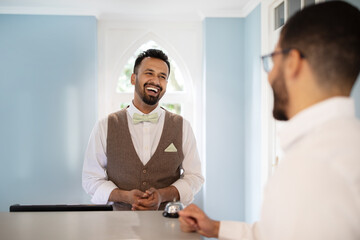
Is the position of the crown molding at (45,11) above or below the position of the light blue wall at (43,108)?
above

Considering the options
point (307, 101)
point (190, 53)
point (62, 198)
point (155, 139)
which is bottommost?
point (62, 198)

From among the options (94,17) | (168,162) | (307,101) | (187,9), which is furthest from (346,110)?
(94,17)

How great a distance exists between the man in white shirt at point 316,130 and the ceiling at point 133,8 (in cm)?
314

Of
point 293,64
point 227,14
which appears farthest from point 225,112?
point 293,64

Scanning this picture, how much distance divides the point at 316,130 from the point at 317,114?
2.0 inches

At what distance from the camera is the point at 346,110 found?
2.60ft

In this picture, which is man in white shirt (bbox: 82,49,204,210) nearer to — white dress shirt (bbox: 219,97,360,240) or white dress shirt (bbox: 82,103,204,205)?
white dress shirt (bbox: 82,103,204,205)

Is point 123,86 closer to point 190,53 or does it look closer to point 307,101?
point 190,53

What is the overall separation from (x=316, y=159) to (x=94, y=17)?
405 cm

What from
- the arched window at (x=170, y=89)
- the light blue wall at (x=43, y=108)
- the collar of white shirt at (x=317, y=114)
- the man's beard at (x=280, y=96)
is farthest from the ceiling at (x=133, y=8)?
the collar of white shirt at (x=317, y=114)

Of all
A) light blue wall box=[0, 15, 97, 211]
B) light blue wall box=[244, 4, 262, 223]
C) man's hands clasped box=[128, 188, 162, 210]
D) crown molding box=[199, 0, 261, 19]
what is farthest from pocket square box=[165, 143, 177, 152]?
crown molding box=[199, 0, 261, 19]

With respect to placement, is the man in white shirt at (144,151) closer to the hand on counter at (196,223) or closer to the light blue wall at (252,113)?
the hand on counter at (196,223)

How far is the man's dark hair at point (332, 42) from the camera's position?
827 millimetres

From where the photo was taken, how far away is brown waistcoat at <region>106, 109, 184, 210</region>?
2051 mm
